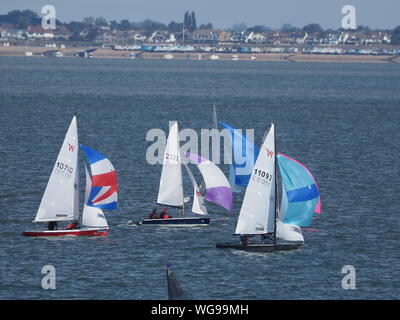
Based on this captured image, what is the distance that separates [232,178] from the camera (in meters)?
63.7

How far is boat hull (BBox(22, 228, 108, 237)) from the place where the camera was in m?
55.0

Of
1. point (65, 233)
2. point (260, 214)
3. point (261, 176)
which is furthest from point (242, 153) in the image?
point (65, 233)

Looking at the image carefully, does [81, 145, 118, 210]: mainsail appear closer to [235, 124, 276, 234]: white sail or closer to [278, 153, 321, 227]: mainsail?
[235, 124, 276, 234]: white sail

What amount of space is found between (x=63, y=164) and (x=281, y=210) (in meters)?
12.2

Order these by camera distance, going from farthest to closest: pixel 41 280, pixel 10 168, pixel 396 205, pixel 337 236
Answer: pixel 10 168
pixel 396 205
pixel 337 236
pixel 41 280

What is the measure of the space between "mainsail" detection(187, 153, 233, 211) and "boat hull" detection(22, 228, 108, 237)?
7467 mm

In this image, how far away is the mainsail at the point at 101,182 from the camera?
5569cm

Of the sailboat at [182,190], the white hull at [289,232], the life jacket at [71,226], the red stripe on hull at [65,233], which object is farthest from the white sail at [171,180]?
the white hull at [289,232]

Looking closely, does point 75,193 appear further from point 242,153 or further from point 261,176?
point 261,176

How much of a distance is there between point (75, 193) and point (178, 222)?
6.65 m

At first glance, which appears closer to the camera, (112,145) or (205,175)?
(205,175)

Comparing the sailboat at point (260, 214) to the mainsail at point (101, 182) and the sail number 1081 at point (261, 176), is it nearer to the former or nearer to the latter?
the sail number 1081 at point (261, 176)
